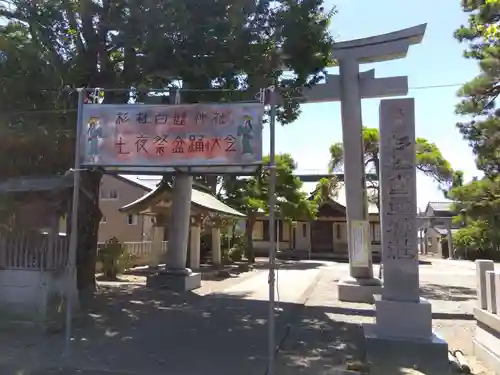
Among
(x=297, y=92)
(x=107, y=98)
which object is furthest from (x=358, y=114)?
(x=107, y=98)

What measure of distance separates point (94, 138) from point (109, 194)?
23.7 m

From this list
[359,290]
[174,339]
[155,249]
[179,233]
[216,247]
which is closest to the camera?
[174,339]

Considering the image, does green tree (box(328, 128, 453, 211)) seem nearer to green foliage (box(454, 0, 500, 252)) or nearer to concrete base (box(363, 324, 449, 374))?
green foliage (box(454, 0, 500, 252))

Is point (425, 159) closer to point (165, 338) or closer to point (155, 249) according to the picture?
point (155, 249)

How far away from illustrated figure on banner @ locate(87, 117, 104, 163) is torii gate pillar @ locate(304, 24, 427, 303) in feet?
26.7

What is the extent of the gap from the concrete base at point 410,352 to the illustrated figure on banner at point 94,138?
5.02 m

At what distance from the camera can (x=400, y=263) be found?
775 centimetres

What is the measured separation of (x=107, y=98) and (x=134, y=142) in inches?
178

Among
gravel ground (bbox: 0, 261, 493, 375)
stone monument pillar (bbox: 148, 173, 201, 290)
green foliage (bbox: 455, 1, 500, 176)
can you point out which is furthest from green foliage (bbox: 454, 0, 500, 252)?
stone monument pillar (bbox: 148, 173, 201, 290)

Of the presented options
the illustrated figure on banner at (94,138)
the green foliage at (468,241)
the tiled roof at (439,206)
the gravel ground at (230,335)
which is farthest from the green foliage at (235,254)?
the tiled roof at (439,206)

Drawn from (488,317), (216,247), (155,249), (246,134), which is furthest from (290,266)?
(246,134)

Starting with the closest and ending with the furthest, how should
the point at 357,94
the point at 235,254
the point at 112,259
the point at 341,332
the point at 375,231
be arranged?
the point at 341,332, the point at 357,94, the point at 112,259, the point at 235,254, the point at 375,231

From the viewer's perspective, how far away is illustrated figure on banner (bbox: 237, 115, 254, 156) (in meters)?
6.90

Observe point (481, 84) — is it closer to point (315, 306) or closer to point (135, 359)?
point (315, 306)
